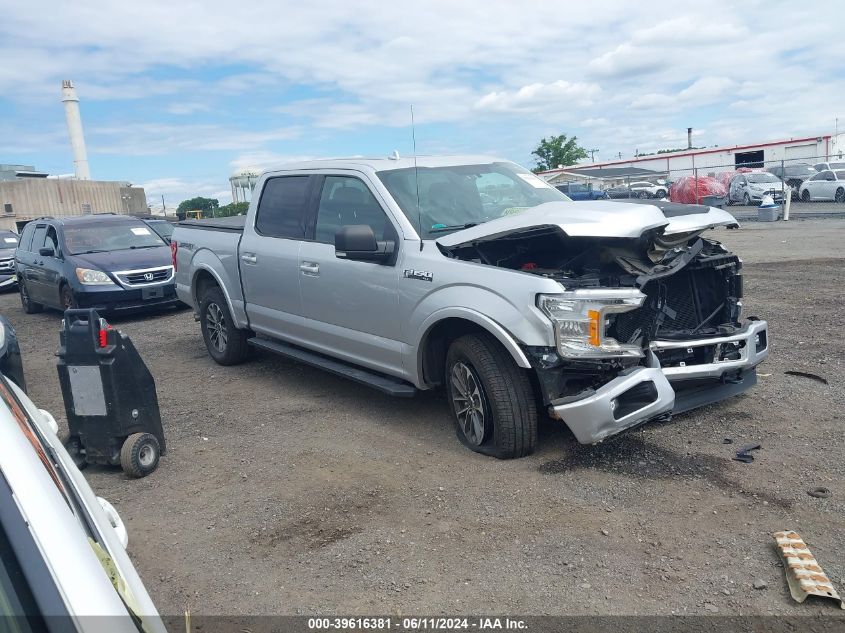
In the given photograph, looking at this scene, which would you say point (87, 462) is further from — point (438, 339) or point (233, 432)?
point (438, 339)

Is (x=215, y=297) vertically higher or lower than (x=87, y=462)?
higher

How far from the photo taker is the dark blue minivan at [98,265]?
440 inches

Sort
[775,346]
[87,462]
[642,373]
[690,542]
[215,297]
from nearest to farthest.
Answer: [690,542]
[642,373]
[87,462]
[775,346]
[215,297]

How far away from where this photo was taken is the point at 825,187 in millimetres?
30312

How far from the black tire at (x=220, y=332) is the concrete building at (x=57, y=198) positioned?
146 ft

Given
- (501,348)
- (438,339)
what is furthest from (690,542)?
(438,339)

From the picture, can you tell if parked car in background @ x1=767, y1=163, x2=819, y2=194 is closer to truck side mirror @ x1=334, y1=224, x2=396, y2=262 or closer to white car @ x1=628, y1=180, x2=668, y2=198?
white car @ x1=628, y1=180, x2=668, y2=198

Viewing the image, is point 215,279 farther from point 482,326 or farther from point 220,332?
point 482,326

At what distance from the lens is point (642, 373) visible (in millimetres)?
4301

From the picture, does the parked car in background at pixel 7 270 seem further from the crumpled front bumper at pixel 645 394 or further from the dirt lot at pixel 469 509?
the crumpled front bumper at pixel 645 394

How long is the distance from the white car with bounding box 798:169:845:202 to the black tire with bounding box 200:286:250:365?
94.2 feet

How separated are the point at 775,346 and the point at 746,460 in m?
2.94

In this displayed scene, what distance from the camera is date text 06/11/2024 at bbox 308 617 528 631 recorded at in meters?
3.12

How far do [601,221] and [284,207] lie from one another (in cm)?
322
